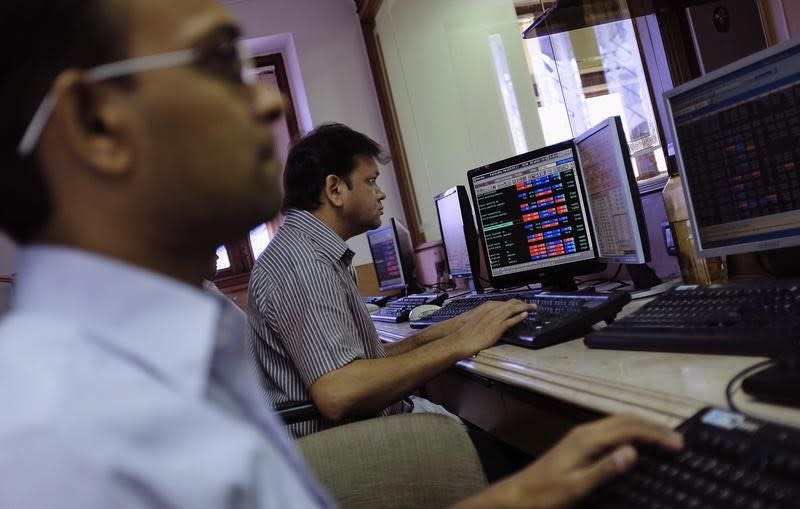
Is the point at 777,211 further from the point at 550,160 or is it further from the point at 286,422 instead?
the point at 286,422

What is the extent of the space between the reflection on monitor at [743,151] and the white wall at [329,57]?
276 centimetres

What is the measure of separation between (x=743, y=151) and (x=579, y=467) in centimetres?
87

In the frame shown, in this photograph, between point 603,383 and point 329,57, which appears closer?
point 603,383

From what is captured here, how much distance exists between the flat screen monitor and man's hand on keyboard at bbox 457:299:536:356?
102 cm

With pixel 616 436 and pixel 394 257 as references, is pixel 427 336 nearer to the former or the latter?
pixel 616 436

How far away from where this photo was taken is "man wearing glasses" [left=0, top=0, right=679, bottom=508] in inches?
16.2

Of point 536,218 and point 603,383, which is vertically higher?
point 536,218

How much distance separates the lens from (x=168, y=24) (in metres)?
0.57

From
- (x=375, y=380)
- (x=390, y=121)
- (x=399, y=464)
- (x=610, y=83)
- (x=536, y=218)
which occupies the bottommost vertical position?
(x=399, y=464)

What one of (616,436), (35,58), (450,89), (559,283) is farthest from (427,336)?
(450,89)

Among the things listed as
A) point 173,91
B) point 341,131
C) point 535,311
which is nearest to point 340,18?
point 341,131

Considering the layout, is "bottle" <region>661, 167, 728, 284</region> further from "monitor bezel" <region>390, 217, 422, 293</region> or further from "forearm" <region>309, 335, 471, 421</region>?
"monitor bezel" <region>390, 217, 422, 293</region>

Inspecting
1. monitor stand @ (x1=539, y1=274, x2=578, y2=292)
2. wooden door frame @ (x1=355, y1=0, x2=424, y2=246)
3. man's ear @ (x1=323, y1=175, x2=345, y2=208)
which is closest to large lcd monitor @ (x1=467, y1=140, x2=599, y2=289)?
monitor stand @ (x1=539, y1=274, x2=578, y2=292)

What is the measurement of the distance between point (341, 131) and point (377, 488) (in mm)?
1111
